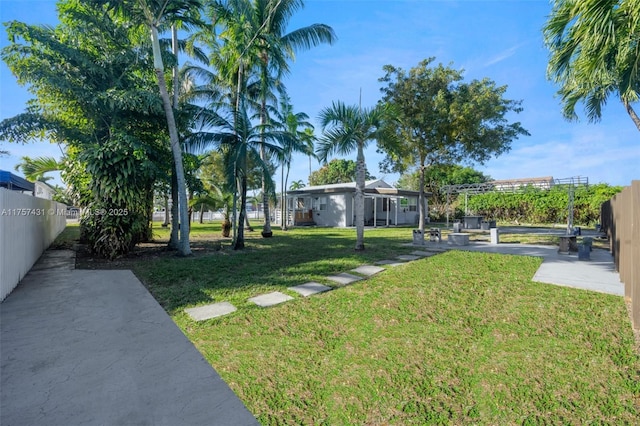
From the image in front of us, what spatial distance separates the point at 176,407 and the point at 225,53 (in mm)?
12848

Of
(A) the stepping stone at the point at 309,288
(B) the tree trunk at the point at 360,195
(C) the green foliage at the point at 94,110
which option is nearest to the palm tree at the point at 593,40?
(B) the tree trunk at the point at 360,195

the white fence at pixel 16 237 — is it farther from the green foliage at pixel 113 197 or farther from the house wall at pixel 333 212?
the house wall at pixel 333 212

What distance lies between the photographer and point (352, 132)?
9.59 metres

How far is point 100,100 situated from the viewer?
8492mm

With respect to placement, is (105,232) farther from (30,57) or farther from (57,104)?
(30,57)

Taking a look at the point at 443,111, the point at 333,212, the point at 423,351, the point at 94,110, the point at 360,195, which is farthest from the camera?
the point at 333,212

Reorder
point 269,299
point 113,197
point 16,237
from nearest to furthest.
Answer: point 269,299, point 16,237, point 113,197

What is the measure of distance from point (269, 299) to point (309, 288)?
35.4 inches

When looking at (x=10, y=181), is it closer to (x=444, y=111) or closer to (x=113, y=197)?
(x=113, y=197)

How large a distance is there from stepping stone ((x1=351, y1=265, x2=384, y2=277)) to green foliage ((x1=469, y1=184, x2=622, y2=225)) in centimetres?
1666

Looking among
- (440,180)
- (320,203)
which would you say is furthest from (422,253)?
(440,180)

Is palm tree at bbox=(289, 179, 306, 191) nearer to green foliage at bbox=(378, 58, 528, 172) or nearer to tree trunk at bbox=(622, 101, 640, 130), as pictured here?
green foliage at bbox=(378, 58, 528, 172)

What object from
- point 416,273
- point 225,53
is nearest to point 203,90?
point 225,53

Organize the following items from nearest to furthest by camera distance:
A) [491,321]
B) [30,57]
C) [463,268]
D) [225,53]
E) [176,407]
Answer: [176,407] → [491,321] → [463,268] → [30,57] → [225,53]
